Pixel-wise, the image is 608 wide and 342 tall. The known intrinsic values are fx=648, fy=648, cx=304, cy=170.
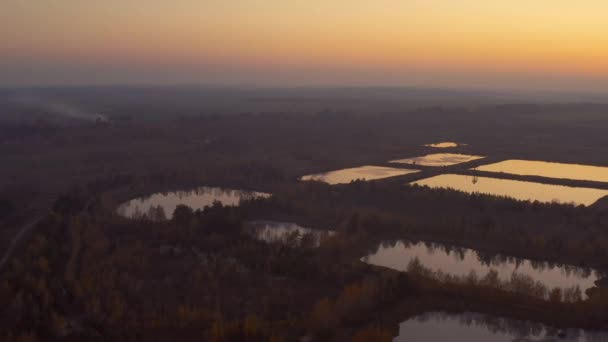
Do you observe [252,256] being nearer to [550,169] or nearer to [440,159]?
[550,169]

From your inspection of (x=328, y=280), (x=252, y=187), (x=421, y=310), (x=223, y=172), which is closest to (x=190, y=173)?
(x=223, y=172)

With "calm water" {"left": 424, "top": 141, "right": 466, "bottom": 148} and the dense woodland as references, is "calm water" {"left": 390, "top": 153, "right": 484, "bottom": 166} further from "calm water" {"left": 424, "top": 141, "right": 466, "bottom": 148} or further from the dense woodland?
"calm water" {"left": 424, "top": 141, "right": 466, "bottom": 148}

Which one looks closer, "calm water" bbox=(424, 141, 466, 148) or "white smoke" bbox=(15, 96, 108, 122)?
"calm water" bbox=(424, 141, 466, 148)

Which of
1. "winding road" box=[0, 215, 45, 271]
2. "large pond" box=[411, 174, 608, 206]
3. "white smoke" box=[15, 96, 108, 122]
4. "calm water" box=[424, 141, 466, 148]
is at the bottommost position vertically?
"white smoke" box=[15, 96, 108, 122]

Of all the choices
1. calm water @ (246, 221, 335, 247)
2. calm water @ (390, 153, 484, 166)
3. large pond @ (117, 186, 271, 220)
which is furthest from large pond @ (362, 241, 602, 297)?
calm water @ (390, 153, 484, 166)

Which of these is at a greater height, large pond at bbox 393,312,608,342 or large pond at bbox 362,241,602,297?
large pond at bbox 362,241,602,297

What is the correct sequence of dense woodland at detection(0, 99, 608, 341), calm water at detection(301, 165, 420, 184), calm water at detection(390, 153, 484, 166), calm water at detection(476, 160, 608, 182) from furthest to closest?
calm water at detection(390, 153, 484, 166)
calm water at detection(476, 160, 608, 182)
calm water at detection(301, 165, 420, 184)
dense woodland at detection(0, 99, 608, 341)

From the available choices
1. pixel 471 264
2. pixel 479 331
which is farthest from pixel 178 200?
pixel 479 331
